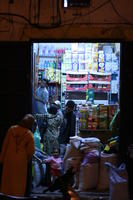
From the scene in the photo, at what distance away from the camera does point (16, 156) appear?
6656 mm

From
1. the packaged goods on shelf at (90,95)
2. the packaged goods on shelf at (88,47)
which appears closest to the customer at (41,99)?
the packaged goods on shelf at (90,95)

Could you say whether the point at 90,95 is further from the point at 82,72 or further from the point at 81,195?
the point at 81,195

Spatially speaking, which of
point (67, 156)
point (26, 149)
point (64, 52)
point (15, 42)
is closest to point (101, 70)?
point (64, 52)

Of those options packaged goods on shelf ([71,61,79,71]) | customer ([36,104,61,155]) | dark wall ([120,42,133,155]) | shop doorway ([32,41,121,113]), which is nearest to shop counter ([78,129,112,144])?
customer ([36,104,61,155])

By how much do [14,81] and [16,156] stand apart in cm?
157

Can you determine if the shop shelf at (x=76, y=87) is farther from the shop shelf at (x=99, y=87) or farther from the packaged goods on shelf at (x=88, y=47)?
the packaged goods on shelf at (x=88, y=47)

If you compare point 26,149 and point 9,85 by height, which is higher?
point 9,85

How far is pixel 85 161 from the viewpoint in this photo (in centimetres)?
809

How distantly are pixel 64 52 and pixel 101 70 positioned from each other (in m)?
1.33

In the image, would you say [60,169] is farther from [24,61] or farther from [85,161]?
[24,61]

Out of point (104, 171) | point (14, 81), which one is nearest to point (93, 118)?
point (104, 171)

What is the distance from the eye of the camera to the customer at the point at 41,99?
998cm

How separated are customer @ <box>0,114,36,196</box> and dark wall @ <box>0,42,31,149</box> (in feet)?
2.04

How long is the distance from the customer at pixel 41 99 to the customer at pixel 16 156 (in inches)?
126
